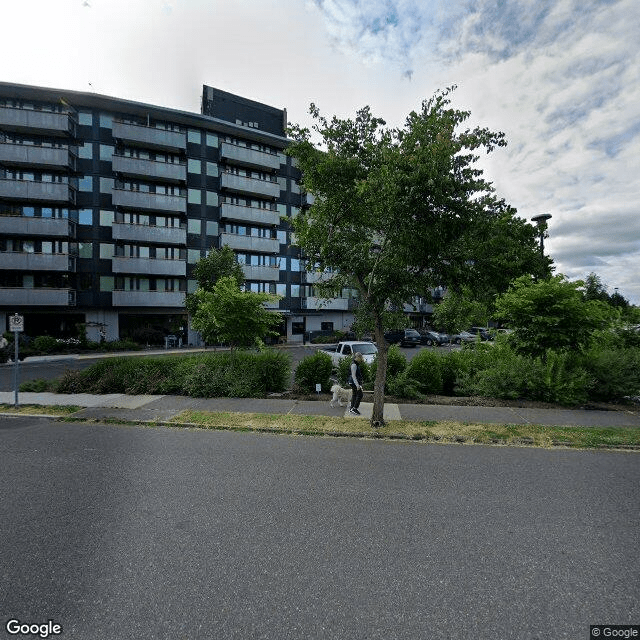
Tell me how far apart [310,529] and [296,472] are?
4.90ft

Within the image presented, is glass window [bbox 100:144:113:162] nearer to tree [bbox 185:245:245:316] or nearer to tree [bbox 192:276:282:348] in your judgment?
tree [bbox 185:245:245:316]

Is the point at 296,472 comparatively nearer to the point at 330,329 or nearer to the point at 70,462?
the point at 70,462

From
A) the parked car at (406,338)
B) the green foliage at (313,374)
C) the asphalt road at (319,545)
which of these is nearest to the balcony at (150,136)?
the parked car at (406,338)

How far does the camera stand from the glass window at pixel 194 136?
31.5 metres

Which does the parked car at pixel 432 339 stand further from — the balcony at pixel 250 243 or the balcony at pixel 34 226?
the balcony at pixel 34 226

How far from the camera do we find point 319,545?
335 centimetres

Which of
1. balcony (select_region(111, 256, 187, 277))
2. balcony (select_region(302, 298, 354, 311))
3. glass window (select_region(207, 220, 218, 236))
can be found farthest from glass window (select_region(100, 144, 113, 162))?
balcony (select_region(302, 298, 354, 311))

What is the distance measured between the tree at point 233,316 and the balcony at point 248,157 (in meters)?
25.6

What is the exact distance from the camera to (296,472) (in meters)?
5.09

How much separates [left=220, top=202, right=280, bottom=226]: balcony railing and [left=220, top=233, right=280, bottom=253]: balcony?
168 centimetres

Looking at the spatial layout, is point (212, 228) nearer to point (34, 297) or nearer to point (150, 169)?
point (150, 169)

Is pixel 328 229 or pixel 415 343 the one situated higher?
pixel 328 229

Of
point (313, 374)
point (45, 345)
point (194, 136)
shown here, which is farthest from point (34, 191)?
point (313, 374)

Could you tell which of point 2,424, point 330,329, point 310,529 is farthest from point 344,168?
point 330,329
